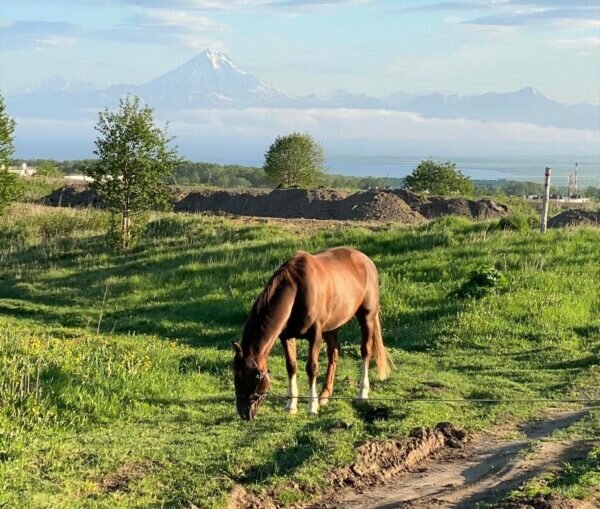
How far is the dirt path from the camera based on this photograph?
598 cm

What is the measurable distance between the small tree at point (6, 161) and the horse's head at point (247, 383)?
2108 centimetres

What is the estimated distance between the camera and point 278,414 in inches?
326

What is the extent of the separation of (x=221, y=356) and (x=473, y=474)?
5.42m

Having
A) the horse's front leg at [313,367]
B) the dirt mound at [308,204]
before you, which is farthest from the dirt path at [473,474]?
the dirt mound at [308,204]

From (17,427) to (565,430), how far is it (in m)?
5.29

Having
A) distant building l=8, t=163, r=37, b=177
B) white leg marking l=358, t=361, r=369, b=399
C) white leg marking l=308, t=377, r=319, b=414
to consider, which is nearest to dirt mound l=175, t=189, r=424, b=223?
distant building l=8, t=163, r=37, b=177

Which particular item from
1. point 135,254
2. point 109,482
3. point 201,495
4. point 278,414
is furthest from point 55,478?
point 135,254

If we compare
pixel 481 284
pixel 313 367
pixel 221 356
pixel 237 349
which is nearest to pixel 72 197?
pixel 481 284

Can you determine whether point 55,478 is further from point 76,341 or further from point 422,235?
point 422,235

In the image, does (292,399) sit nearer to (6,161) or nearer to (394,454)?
(394,454)

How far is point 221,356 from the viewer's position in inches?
446

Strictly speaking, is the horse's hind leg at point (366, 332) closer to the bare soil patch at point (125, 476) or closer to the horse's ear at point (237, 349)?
the horse's ear at point (237, 349)

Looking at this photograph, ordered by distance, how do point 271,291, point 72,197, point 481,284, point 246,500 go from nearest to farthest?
point 246,500, point 271,291, point 481,284, point 72,197

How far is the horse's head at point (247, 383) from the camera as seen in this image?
7.46 meters
